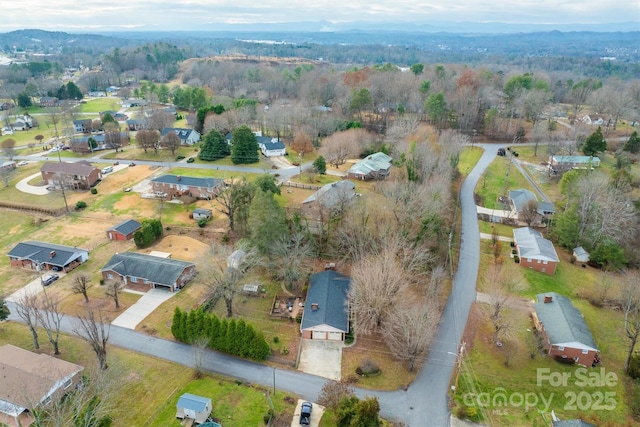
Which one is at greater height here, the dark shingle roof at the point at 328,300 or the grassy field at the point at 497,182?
the grassy field at the point at 497,182

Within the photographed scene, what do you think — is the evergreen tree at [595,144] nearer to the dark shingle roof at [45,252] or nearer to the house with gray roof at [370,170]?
the house with gray roof at [370,170]

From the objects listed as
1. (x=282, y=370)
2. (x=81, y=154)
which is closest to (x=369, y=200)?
(x=282, y=370)

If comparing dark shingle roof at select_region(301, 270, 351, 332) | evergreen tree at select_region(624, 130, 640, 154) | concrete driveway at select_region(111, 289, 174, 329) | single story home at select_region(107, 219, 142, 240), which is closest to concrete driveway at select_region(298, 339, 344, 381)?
dark shingle roof at select_region(301, 270, 351, 332)

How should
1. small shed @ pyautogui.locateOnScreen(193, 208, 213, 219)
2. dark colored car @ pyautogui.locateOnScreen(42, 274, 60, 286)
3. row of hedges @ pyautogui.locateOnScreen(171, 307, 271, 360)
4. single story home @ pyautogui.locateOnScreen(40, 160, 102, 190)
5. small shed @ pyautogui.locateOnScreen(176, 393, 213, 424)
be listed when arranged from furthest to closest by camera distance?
1. single story home @ pyautogui.locateOnScreen(40, 160, 102, 190)
2. small shed @ pyautogui.locateOnScreen(193, 208, 213, 219)
3. dark colored car @ pyautogui.locateOnScreen(42, 274, 60, 286)
4. row of hedges @ pyautogui.locateOnScreen(171, 307, 271, 360)
5. small shed @ pyautogui.locateOnScreen(176, 393, 213, 424)

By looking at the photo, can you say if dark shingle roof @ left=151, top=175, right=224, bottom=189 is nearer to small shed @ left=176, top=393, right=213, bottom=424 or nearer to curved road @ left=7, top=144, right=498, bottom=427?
curved road @ left=7, top=144, right=498, bottom=427

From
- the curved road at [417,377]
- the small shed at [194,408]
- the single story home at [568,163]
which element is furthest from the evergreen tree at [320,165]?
the small shed at [194,408]

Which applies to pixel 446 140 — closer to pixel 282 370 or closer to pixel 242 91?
pixel 282 370

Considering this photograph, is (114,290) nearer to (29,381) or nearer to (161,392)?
(29,381)
